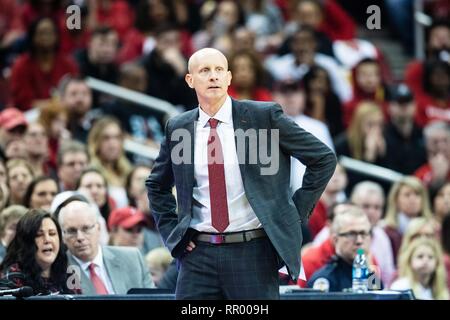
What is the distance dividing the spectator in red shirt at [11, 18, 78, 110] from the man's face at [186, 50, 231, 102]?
619 centimetres

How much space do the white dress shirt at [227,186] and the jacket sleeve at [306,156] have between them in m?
0.23

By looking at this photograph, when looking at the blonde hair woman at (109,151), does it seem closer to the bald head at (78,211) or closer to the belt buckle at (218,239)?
the bald head at (78,211)

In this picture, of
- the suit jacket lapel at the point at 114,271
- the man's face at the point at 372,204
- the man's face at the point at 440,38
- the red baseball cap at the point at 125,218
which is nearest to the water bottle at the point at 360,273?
the suit jacket lapel at the point at 114,271

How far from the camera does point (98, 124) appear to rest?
11.3 meters

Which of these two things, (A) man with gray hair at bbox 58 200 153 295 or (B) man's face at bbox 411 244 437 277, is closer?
(A) man with gray hair at bbox 58 200 153 295

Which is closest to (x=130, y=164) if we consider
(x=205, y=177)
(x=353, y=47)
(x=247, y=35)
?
(x=247, y=35)

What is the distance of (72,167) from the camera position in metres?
10.6

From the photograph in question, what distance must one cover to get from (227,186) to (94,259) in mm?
2068

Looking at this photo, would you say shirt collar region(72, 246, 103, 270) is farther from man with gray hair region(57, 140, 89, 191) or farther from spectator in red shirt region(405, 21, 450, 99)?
spectator in red shirt region(405, 21, 450, 99)

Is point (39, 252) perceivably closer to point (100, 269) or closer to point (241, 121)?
point (100, 269)

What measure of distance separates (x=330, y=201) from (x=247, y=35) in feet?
A: 8.23

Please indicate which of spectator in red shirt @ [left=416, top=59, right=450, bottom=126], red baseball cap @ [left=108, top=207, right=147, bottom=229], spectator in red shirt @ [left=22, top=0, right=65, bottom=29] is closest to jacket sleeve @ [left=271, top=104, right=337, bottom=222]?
red baseball cap @ [left=108, top=207, right=147, bottom=229]

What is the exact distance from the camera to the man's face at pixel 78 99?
1194 centimetres

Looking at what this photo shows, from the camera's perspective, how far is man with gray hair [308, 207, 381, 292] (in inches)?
338
